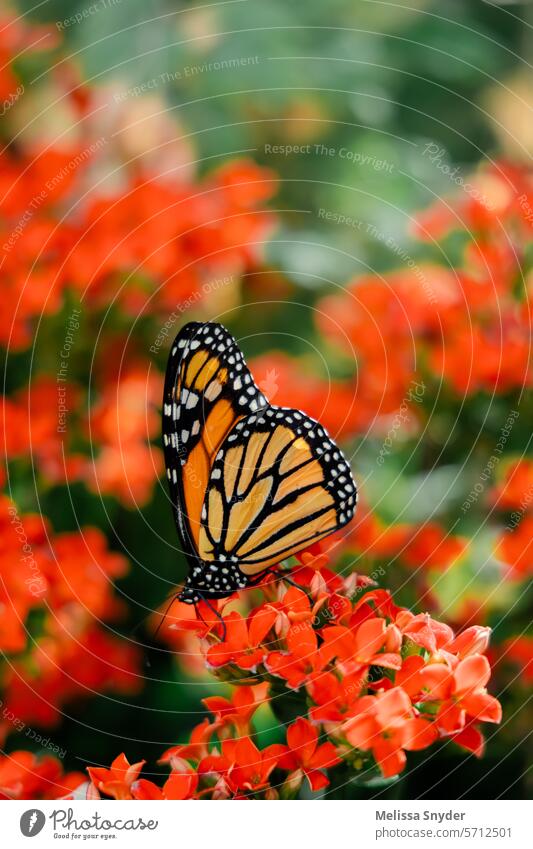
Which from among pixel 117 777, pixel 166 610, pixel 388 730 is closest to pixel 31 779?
pixel 117 777

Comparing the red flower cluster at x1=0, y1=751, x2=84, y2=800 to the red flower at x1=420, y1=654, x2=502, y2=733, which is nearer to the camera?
the red flower at x1=420, y1=654, x2=502, y2=733

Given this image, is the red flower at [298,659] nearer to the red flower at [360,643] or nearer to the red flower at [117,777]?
the red flower at [360,643]

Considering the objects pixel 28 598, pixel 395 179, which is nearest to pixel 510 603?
pixel 28 598

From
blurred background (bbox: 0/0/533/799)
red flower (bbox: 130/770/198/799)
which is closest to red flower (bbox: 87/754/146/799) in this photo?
red flower (bbox: 130/770/198/799)

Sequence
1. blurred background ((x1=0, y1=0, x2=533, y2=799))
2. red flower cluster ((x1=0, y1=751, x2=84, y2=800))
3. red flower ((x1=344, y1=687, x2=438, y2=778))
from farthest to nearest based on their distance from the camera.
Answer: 1. blurred background ((x1=0, y1=0, x2=533, y2=799))
2. red flower cluster ((x1=0, y1=751, x2=84, y2=800))
3. red flower ((x1=344, y1=687, x2=438, y2=778))

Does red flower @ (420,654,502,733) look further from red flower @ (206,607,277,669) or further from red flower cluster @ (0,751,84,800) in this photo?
red flower cluster @ (0,751,84,800)

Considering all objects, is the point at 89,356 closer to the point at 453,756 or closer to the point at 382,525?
the point at 382,525

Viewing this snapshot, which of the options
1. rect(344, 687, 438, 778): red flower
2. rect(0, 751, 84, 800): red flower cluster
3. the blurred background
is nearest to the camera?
rect(344, 687, 438, 778): red flower

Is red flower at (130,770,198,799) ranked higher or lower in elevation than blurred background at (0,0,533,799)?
lower

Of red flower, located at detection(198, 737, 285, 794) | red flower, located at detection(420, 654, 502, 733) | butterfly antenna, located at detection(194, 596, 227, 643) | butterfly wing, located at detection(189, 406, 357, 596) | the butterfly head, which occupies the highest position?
butterfly wing, located at detection(189, 406, 357, 596)
